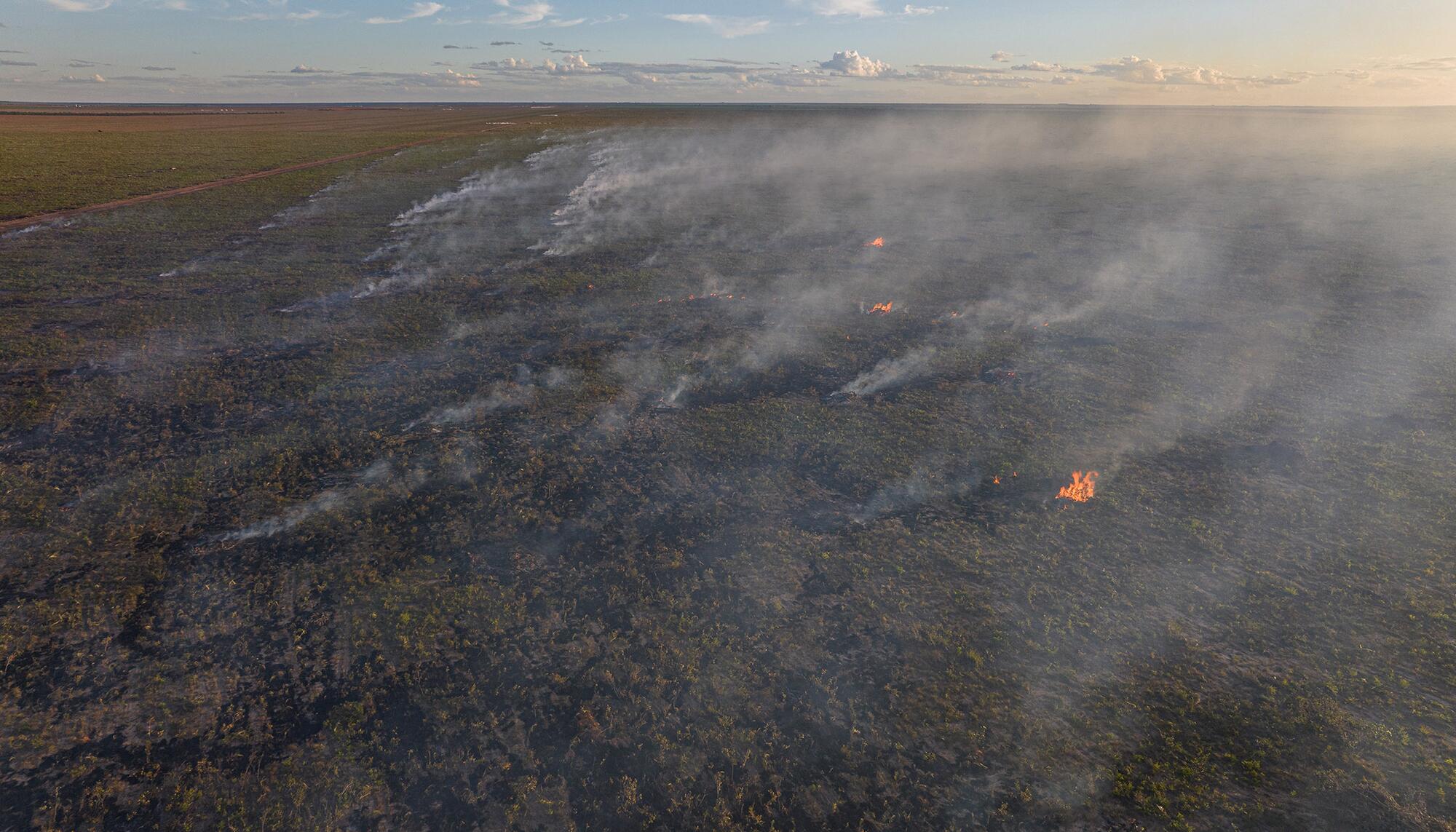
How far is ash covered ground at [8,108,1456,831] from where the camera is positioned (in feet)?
33.8

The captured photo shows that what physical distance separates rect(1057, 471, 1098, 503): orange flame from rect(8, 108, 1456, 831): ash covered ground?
0.91 ft

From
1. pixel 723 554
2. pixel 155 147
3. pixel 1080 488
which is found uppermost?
pixel 155 147

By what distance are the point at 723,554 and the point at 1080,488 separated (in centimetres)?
939

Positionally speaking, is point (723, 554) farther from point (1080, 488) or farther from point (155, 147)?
point (155, 147)

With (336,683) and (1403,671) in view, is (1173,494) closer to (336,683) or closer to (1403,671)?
(1403,671)

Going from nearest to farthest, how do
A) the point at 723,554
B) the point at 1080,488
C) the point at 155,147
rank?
1. the point at 723,554
2. the point at 1080,488
3. the point at 155,147

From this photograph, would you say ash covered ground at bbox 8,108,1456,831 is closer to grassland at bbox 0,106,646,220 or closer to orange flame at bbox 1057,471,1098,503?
orange flame at bbox 1057,471,1098,503

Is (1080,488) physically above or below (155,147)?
below

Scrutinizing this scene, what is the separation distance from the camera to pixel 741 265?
38.6 metres

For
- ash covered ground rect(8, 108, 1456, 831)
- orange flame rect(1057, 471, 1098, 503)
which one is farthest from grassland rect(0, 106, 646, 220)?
orange flame rect(1057, 471, 1098, 503)

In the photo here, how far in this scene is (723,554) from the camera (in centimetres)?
1506

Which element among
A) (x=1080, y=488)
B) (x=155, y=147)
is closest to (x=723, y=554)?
(x=1080, y=488)

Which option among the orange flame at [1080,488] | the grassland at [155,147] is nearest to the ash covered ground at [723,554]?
the orange flame at [1080,488]

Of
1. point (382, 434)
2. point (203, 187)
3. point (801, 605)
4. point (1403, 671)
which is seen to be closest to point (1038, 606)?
point (801, 605)
